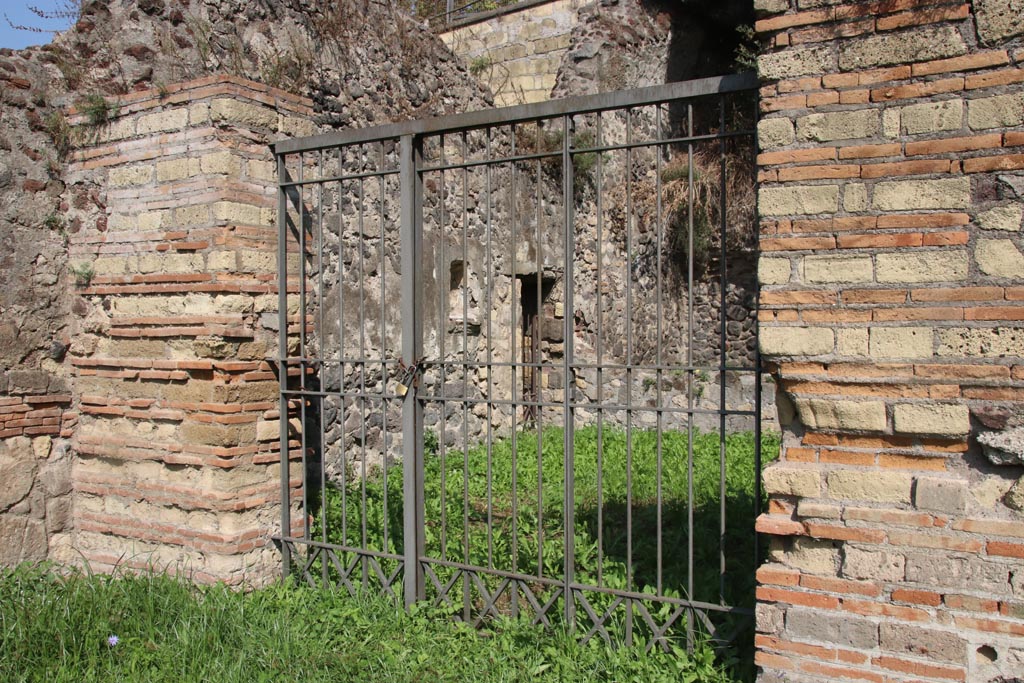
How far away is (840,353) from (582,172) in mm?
6727

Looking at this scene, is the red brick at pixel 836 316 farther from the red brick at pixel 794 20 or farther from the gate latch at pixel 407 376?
the gate latch at pixel 407 376

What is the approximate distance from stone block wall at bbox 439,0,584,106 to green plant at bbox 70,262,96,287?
268 inches

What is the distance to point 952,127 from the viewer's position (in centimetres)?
271

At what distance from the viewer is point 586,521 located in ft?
17.4

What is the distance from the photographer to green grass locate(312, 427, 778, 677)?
13.0ft

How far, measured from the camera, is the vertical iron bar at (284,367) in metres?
4.44

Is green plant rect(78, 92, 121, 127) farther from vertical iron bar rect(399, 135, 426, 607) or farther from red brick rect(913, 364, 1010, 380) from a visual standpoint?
red brick rect(913, 364, 1010, 380)

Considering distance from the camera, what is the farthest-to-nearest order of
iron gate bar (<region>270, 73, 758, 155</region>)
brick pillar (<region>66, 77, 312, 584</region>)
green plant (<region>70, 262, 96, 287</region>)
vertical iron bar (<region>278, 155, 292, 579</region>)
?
green plant (<region>70, 262, 96, 287</region>), vertical iron bar (<region>278, 155, 292, 579</region>), brick pillar (<region>66, 77, 312, 584</region>), iron gate bar (<region>270, 73, 758, 155</region>)

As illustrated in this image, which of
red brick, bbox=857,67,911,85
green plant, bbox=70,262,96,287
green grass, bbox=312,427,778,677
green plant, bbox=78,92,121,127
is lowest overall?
green grass, bbox=312,427,778,677

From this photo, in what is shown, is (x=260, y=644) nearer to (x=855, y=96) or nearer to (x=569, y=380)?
(x=569, y=380)

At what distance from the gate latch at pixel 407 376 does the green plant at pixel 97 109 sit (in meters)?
2.40

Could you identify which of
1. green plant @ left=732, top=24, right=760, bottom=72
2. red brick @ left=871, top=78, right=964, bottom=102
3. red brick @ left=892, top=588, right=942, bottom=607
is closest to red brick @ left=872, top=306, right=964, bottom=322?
red brick @ left=871, top=78, right=964, bottom=102

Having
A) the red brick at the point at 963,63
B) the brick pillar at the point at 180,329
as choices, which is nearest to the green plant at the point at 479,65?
the brick pillar at the point at 180,329

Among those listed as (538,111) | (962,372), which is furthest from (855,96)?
(538,111)
